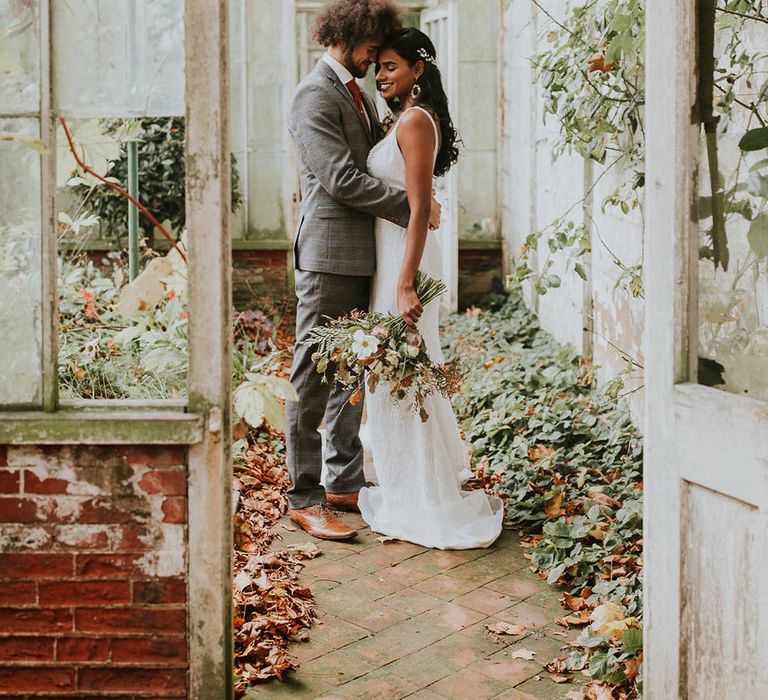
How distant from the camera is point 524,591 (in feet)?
13.7

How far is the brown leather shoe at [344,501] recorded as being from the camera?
16.7 feet

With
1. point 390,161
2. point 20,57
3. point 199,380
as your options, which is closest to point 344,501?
point 390,161

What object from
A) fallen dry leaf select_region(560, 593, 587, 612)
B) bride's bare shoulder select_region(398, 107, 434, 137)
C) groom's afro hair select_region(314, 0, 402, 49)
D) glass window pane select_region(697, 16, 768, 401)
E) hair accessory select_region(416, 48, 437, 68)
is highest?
groom's afro hair select_region(314, 0, 402, 49)

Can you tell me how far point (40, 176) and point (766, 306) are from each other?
6.41 ft

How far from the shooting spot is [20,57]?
280cm

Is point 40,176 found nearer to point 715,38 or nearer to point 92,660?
point 92,660

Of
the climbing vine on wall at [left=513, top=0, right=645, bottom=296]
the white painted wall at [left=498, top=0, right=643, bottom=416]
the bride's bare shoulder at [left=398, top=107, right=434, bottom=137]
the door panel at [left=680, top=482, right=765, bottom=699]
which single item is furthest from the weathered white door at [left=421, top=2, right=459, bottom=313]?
the door panel at [left=680, top=482, right=765, bottom=699]

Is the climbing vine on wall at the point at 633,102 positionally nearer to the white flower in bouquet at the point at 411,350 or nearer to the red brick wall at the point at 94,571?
the white flower in bouquet at the point at 411,350

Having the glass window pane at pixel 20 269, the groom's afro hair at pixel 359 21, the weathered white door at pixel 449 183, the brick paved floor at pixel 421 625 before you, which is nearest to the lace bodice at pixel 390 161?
the groom's afro hair at pixel 359 21

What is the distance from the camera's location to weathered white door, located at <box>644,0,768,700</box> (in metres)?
2.57

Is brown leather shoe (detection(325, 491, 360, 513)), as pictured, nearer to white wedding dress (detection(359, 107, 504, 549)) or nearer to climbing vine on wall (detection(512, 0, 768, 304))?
white wedding dress (detection(359, 107, 504, 549))

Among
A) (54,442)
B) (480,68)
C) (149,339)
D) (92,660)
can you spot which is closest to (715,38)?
(54,442)

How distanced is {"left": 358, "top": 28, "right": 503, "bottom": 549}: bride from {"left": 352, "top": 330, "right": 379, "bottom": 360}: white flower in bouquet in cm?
22

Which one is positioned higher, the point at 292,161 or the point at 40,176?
the point at 292,161
